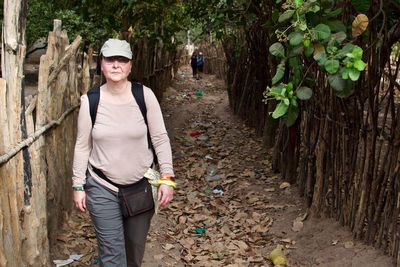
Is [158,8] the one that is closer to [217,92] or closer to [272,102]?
[272,102]

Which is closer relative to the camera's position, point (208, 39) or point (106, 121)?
point (106, 121)

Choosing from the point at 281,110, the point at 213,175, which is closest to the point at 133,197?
the point at 281,110

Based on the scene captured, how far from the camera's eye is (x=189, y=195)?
5.51m

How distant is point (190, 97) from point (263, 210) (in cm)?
1093

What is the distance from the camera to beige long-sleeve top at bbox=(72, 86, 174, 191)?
8.48 ft

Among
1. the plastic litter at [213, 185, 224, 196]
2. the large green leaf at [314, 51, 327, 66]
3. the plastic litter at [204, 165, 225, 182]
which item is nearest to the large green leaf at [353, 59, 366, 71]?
the large green leaf at [314, 51, 327, 66]

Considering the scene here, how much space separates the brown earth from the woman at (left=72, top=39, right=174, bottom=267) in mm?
1104

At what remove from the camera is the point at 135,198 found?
105 inches

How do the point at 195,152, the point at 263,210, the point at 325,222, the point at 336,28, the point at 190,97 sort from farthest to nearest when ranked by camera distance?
the point at 190,97
the point at 195,152
the point at 263,210
the point at 325,222
the point at 336,28

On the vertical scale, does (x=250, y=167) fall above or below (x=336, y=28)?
below

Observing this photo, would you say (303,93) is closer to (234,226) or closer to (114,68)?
(114,68)

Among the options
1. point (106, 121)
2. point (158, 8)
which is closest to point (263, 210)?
point (106, 121)

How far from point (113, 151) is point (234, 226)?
7.39 feet

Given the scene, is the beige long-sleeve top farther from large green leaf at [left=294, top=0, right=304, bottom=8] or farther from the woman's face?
large green leaf at [left=294, top=0, right=304, bottom=8]
